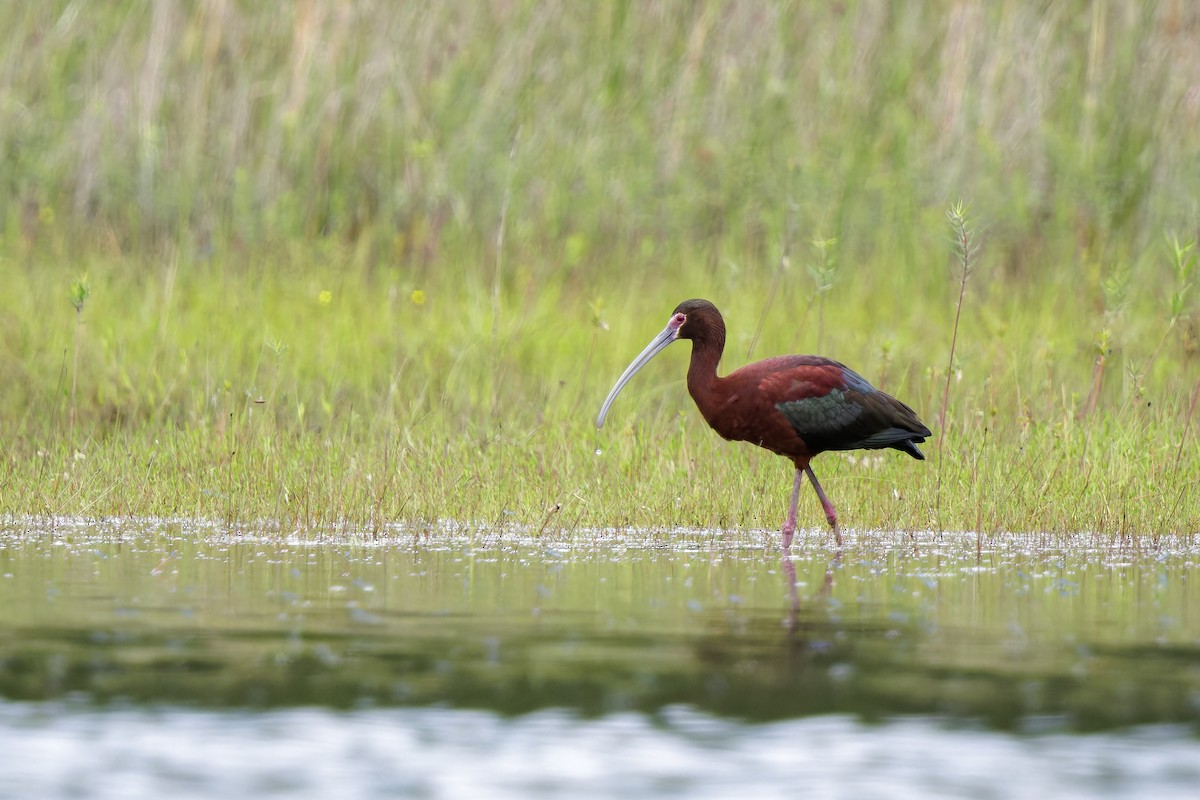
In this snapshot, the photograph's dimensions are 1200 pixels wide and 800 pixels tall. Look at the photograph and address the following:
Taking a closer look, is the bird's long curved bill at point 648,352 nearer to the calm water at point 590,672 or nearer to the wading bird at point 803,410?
the wading bird at point 803,410

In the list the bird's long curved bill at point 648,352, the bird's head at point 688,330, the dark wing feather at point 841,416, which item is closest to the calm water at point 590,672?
the dark wing feather at point 841,416

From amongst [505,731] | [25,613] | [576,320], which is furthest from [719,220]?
[505,731]

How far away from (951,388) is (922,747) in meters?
6.47

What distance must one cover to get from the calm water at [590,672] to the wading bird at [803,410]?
124 cm

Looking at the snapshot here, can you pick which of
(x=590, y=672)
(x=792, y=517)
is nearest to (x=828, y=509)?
(x=792, y=517)

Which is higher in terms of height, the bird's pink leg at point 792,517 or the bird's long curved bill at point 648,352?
the bird's long curved bill at point 648,352

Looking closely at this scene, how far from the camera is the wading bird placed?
8516 mm

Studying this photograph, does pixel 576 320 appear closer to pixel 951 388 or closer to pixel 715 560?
pixel 951 388

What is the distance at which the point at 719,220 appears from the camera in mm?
12844

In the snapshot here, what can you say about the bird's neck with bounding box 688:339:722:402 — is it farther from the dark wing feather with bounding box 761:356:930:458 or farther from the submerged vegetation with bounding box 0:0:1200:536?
the submerged vegetation with bounding box 0:0:1200:536

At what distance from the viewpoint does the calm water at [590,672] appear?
3859 millimetres

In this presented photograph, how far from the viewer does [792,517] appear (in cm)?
810

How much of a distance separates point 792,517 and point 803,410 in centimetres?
60

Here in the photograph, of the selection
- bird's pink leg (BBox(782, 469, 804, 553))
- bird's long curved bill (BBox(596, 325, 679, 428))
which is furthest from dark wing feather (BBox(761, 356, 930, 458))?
bird's long curved bill (BBox(596, 325, 679, 428))
